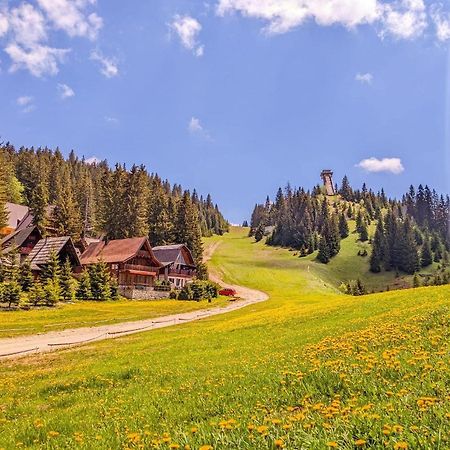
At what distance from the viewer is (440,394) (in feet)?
23.2

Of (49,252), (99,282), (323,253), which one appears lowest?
(99,282)

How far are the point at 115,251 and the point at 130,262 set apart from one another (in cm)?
484

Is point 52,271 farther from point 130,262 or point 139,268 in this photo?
point 139,268

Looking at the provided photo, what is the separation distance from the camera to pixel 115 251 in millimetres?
84562

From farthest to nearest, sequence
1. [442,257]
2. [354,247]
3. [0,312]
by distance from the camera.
A: [354,247], [442,257], [0,312]

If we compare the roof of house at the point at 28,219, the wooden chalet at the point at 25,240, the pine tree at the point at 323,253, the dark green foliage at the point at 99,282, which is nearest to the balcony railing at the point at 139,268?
the dark green foliage at the point at 99,282

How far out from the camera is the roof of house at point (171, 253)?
9694cm

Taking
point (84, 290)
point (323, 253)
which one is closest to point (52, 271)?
point (84, 290)

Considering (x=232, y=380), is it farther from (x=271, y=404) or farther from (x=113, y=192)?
(x=113, y=192)

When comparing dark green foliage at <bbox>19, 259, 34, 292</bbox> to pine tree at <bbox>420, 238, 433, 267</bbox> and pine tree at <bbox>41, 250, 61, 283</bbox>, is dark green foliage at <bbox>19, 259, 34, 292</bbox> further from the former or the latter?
pine tree at <bbox>420, 238, 433, 267</bbox>

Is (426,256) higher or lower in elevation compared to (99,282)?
higher

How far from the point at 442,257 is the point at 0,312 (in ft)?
550

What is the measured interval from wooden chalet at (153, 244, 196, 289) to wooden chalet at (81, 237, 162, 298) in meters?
7.62

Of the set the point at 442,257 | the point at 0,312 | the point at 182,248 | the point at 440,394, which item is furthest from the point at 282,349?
the point at 442,257
